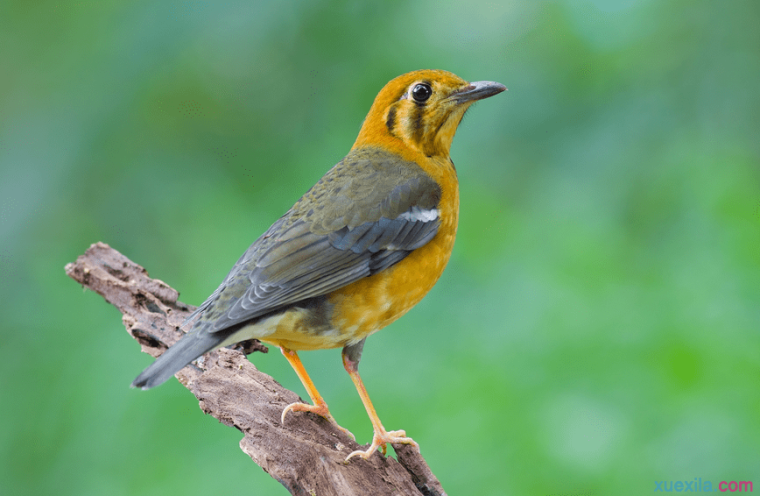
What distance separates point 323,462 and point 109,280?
2.13m

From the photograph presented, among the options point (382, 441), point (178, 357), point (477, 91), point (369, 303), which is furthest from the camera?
point (477, 91)

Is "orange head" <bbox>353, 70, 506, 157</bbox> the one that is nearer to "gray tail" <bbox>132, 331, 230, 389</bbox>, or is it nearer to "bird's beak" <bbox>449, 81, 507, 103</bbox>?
"bird's beak" <bbox>449, 81, 507, 103</bbox>

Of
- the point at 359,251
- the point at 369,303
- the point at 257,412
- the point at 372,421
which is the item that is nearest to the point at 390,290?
the point at 369,303

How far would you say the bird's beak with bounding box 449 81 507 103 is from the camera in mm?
4270

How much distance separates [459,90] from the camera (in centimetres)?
434

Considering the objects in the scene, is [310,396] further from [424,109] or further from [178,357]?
[424,109]

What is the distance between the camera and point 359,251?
3.92 meters

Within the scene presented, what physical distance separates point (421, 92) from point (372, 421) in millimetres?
1922

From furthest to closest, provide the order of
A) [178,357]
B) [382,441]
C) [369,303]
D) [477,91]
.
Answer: [477,91] → [382,441] → [369,303] → [178,357]

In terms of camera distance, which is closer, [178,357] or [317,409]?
[178,357]

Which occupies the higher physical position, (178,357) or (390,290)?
(390,290)

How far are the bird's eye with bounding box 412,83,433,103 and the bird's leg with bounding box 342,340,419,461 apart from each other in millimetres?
1465

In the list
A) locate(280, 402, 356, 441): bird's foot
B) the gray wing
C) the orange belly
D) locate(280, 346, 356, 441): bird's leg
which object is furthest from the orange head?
locate(280, 402, 356, 441): bird's foot

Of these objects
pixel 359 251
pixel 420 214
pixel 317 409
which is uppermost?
pixel 420 214
